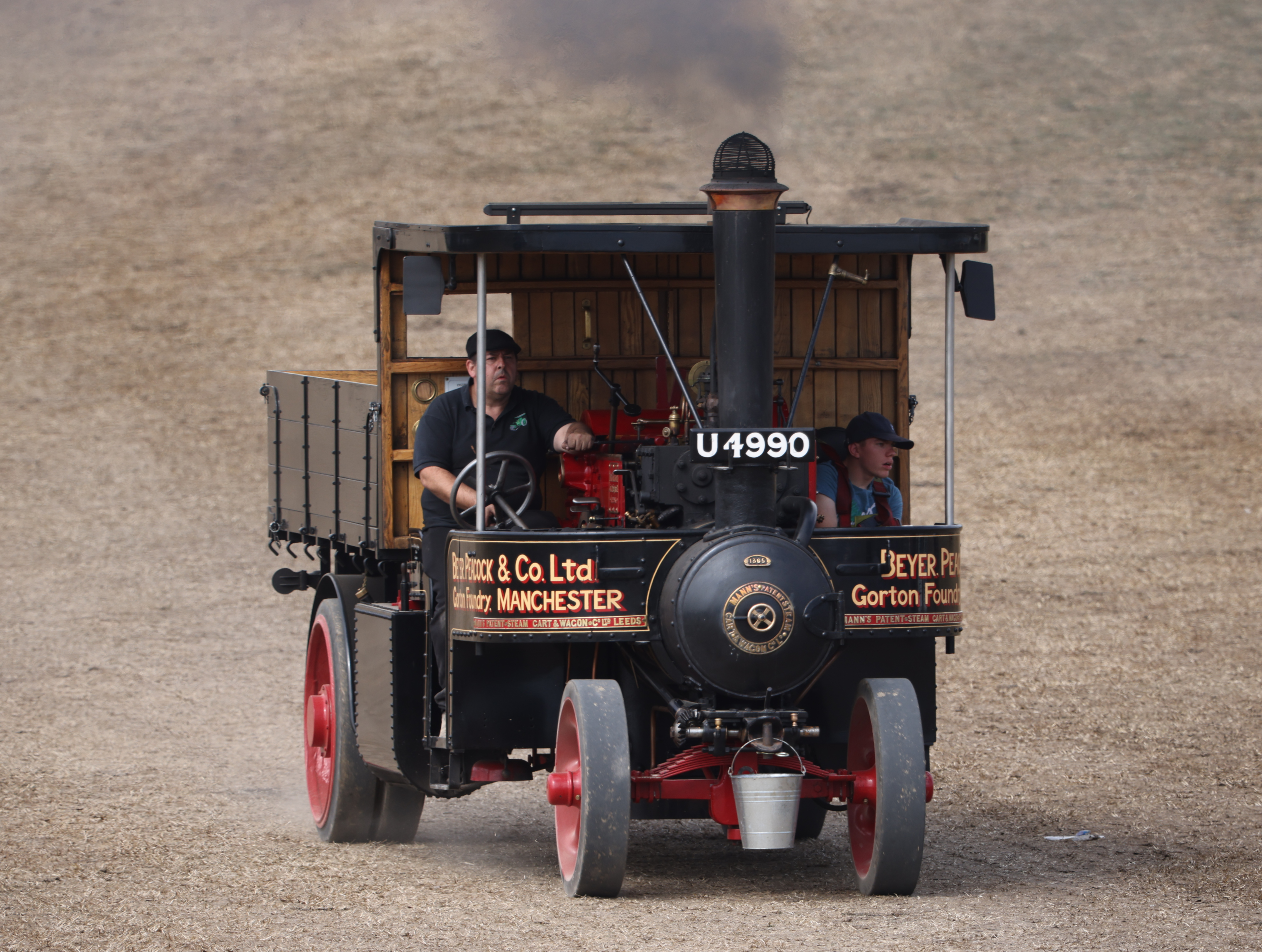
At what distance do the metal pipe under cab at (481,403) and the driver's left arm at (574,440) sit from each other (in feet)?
1.30

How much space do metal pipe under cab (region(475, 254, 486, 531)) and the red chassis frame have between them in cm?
94

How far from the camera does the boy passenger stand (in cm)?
751

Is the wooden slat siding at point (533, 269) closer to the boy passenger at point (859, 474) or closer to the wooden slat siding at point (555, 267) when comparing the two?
the wooden slat siding at point (555, 267)

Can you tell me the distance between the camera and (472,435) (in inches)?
295

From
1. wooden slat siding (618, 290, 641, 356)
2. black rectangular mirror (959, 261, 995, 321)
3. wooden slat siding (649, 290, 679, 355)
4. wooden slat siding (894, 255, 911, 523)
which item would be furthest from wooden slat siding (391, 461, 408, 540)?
black rectangular mirror (959, 261, 995, 321)

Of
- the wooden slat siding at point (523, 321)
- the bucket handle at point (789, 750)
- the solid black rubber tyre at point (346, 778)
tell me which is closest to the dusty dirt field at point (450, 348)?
the solid black rubber tyre at point (346, 778)

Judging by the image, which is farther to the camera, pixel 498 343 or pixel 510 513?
pixel 498 343

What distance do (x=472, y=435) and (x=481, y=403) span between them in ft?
1.85

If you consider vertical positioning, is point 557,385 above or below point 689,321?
below

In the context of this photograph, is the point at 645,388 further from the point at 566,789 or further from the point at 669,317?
the point at 566,789

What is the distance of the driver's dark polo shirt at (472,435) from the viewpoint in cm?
747

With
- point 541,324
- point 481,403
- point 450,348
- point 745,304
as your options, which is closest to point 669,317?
point 541,324

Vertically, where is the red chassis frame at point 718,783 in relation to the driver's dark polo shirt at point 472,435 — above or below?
below

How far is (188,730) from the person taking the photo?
37.8ft
